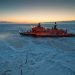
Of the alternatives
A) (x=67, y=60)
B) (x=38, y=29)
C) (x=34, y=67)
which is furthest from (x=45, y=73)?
(x=38, y=29)

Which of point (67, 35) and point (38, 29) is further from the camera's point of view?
point (38, 29)

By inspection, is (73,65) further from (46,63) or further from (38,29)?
(38,29)

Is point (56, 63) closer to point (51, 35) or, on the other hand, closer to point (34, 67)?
point (34, 67)

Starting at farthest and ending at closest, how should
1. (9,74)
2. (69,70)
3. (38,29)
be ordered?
1. (38,29)
2. (69,70)
3. (9,74)

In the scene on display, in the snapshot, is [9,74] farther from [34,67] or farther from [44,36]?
[44,36]

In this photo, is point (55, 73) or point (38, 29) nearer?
point (55, 73)

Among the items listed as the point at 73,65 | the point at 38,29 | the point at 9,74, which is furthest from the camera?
the point at 38,29

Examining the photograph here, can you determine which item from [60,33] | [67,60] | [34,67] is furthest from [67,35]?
[34,67]

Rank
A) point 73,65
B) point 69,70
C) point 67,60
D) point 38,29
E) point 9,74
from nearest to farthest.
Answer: point 9,74 < point 69,70 < point 73,65 < point 67,60 < point 38,29

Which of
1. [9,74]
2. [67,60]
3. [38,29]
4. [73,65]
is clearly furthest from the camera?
[38,29]
